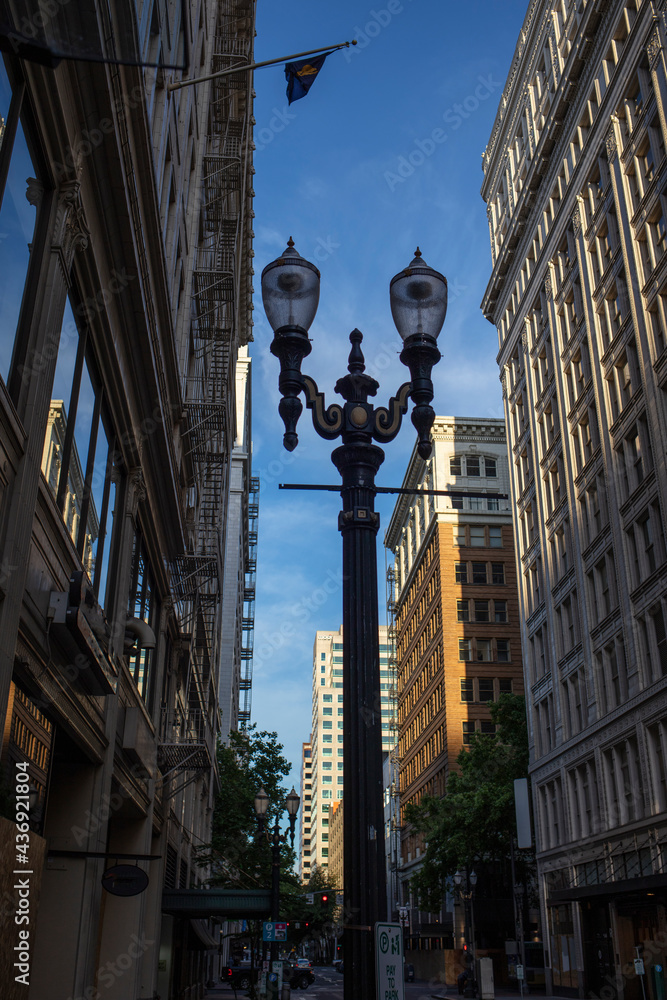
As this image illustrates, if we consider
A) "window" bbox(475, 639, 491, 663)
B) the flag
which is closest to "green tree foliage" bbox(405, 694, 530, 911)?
"window" bbox(475, 639, 491, 663)

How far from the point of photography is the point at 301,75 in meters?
13.4

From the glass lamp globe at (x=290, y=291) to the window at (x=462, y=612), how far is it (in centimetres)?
7208

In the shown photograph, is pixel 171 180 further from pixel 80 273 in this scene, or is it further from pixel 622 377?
pixel 622 377

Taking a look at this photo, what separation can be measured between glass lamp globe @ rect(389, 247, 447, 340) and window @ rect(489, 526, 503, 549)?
244 feet

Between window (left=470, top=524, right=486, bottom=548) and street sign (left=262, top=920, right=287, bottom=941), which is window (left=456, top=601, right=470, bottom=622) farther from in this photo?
street sign (left=262, top=920, right=287, bottom=941)

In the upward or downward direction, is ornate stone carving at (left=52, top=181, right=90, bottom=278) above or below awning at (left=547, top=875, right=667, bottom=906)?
above

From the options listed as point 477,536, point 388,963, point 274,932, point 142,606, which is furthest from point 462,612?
point 388,963

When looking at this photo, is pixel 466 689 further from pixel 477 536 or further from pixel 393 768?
pixel 393 768

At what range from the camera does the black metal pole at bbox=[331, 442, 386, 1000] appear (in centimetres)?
609

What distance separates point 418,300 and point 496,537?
247 feet

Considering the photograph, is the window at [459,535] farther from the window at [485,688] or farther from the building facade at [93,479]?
the building facade at [93,479]

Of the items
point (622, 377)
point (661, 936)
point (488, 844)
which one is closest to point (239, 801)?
point (488, 844)

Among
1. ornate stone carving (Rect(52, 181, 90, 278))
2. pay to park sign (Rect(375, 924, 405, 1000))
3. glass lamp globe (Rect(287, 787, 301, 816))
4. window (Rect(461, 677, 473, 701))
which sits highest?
window (Rect(461, 677, 473, 701))

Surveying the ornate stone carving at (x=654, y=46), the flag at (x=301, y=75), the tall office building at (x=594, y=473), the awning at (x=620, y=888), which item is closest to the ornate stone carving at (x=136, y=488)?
the flag at (x=301, y=75)
